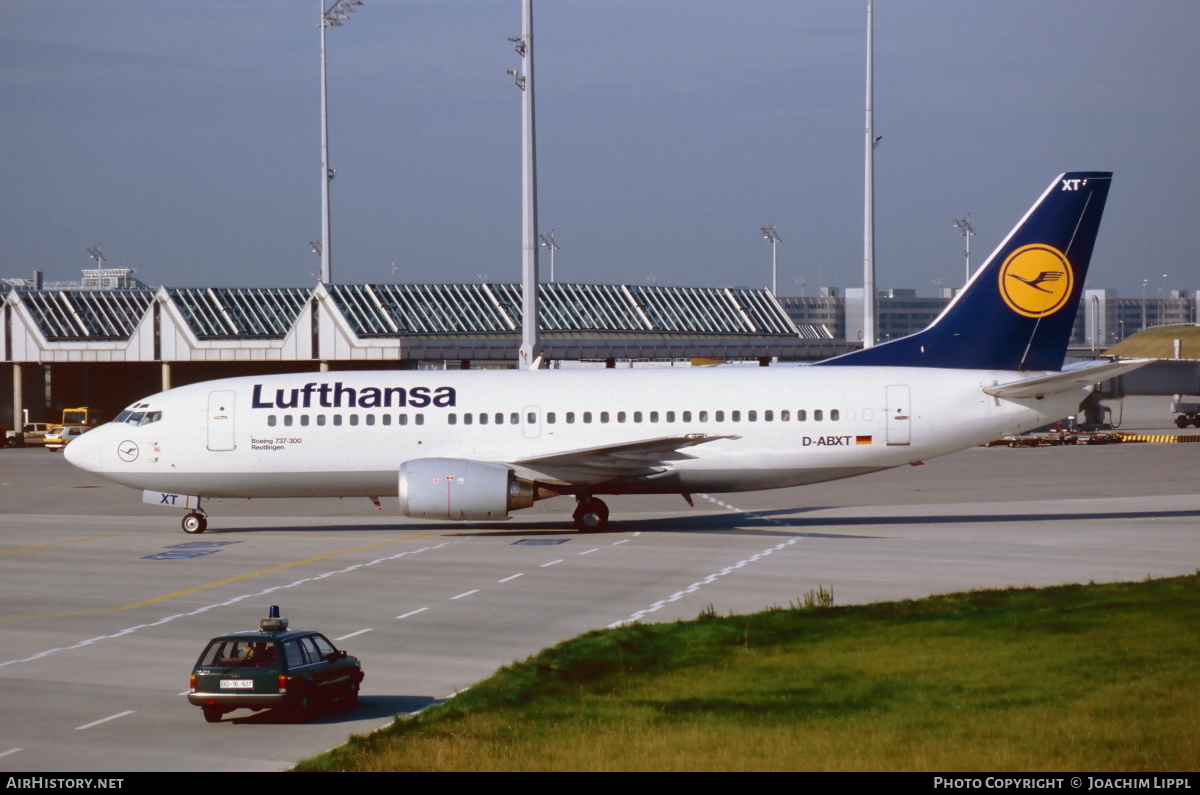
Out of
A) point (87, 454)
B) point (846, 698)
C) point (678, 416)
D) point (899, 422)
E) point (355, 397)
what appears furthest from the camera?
point (87, 454)

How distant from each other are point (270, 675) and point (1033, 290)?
→ 89.5 feet

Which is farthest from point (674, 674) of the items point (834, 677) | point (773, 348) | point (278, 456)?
point (773, 348)

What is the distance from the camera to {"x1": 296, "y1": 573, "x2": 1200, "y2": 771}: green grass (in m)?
13.2

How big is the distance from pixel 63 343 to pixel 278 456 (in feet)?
202

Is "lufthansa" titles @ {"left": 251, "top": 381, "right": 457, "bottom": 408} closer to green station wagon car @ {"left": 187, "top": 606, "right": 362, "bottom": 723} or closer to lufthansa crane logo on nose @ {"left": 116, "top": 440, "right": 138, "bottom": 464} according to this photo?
lufthansa crane logo on nose @ {"left": 116, "top": 440, "right": 138, "bottom": 464}

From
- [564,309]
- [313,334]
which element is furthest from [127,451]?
[564,309]

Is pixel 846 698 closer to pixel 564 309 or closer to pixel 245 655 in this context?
pixel 245 655

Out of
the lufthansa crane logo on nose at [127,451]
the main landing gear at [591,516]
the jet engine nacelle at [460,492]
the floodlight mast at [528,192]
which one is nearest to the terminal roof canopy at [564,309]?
the floodlight mast at [528,192]

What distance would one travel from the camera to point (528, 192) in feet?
161

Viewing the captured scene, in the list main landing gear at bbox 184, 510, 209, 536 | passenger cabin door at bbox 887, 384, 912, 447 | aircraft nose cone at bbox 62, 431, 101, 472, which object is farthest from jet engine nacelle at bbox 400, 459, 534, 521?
passenger cabin door at bbox 887, 384, 912, 447

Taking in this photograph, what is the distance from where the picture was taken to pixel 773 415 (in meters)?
36.1

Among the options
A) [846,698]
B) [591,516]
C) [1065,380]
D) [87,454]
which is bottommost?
[846,698]

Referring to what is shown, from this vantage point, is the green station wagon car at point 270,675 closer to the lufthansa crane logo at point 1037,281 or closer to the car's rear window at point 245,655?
the car's rear window at point 245,655

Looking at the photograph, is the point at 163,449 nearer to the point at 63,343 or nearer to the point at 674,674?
the point at 674,674
